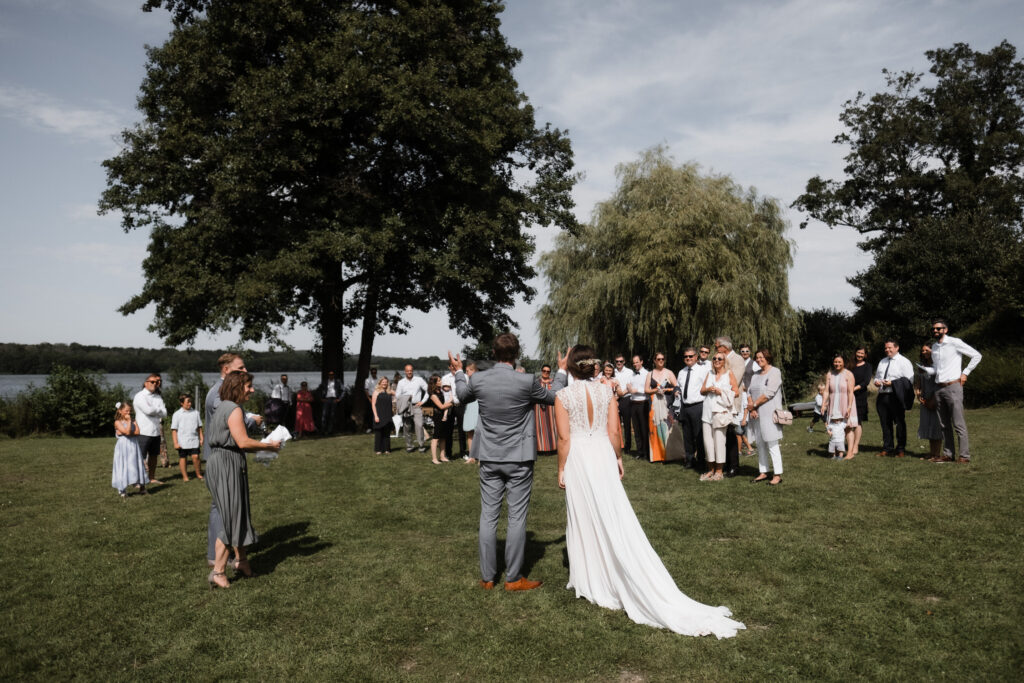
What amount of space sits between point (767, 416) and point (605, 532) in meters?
5.51

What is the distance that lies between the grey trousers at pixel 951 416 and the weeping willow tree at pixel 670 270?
50.4 ft

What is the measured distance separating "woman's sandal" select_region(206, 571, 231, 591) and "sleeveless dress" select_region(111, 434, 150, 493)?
5774 millimetres

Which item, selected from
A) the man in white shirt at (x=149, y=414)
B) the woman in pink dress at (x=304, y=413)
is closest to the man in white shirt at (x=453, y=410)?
the man in white shirt at (x=149, y=414)

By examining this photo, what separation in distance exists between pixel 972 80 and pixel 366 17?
35580mm

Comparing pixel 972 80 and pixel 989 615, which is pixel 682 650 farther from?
pixel 972 80

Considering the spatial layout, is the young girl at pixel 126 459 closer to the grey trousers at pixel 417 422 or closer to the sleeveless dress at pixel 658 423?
the grey trousers at pixel 417 422

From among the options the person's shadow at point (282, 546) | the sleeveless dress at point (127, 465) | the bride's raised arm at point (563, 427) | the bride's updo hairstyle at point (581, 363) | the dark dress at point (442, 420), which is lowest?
the person's shadow at point (282, 546)

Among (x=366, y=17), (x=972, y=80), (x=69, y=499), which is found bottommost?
(x=69, y=499)

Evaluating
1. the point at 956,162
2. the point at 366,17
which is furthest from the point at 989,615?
the point at 956,162

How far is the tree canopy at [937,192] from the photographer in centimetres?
3027

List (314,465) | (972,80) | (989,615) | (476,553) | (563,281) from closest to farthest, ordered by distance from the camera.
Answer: (989,615), (476,553), (314,465), (563,281), (972,80)

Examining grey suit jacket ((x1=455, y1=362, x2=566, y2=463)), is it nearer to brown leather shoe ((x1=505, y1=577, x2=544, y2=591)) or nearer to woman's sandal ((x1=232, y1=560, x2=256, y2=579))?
brown leather shoe ((x1=505, y1=577, x2=544, y2=591))

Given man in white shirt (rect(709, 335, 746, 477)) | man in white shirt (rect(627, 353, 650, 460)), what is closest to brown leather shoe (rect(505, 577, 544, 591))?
man in white shirt (rect(709, 335, 746, 477))

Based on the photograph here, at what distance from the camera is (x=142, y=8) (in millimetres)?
21375
